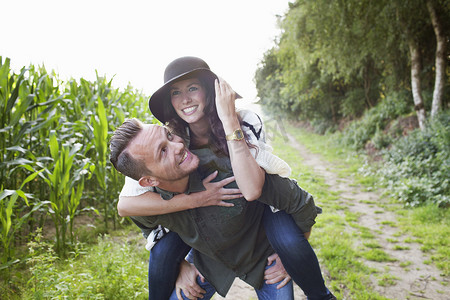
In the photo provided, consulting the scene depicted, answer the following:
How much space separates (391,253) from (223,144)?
3.00 m

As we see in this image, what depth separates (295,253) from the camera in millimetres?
1374

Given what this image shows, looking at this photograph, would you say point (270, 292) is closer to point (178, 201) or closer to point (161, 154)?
point (178, 201)

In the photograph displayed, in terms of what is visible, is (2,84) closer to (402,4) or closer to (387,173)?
(387,173)

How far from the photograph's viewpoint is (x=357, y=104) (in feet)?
38.1

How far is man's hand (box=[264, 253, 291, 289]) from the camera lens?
4.83ft

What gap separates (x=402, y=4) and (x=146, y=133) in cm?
677

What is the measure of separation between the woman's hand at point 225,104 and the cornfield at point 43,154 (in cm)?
173

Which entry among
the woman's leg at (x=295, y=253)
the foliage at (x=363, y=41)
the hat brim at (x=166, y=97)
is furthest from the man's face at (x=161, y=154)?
the foliage at (x=363, y=41)

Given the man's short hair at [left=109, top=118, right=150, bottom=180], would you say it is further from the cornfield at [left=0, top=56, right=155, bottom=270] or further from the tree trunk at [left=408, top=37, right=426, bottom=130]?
the tree trunk at [left=408, top=37, right=426, bottom=130]

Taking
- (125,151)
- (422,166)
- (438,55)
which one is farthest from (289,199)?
(438,55)

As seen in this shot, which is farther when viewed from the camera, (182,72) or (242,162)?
(182,72)

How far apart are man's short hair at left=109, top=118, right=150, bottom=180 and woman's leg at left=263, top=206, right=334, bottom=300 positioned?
68 centimetres

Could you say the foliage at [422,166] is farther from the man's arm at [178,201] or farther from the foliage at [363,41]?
the man's arm at [178,201]

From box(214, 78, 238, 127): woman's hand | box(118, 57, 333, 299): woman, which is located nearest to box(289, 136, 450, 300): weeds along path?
box(118, 57, 333, 299): woman
